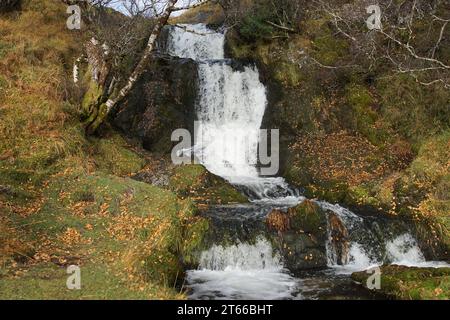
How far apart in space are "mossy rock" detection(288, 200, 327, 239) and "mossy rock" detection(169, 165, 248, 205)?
2.59 m

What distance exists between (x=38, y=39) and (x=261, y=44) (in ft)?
30.9

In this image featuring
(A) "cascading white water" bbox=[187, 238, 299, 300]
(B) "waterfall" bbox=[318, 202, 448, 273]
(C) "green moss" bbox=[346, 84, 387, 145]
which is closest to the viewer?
(A) "cascading white water" bbox=[187, 238, 299, 300]

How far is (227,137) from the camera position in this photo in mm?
18141

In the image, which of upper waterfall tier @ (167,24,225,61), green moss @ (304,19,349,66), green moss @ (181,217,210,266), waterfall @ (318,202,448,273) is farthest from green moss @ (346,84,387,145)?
green moss @ (181,217,210,266)

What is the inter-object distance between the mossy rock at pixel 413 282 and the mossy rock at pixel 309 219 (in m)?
1.95

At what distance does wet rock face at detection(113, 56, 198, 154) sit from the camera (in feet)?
57.1

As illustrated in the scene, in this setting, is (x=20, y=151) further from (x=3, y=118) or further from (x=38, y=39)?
(x=38, y=39)

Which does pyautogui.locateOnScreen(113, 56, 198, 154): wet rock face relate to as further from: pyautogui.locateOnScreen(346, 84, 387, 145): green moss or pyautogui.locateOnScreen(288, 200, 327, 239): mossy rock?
pyautogui.locateOnScreen(288, 200, 327, 239): mossy rock

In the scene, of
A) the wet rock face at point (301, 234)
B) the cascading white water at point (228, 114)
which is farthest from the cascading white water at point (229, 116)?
the wet rock face at point (301, 234)

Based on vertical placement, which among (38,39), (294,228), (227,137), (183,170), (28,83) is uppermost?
(38,39)

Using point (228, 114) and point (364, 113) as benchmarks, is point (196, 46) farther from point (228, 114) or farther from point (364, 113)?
point (364, 113)

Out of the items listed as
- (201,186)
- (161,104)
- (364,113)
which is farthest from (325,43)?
(201,186)

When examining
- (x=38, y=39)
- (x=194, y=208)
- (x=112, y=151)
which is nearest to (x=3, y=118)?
(x=112, y=151)

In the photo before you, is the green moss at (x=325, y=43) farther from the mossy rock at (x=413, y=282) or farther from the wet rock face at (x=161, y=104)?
the mossy rock at (x=413, y=282)
